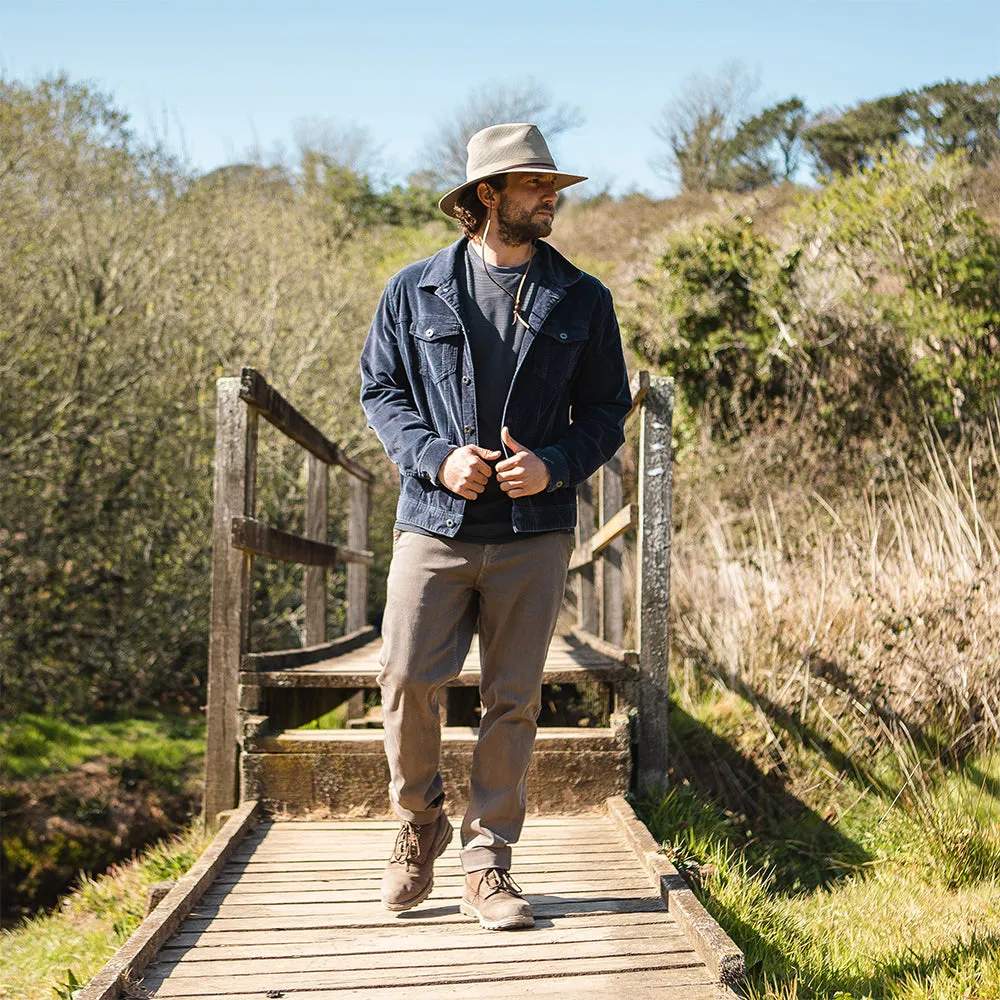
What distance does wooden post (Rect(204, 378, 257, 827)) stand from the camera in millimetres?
4156

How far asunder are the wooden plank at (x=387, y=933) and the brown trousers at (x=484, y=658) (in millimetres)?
183

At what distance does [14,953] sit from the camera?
189 inches

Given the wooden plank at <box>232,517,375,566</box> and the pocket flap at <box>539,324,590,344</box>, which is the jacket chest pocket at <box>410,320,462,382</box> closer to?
the pocket flap at <box>539,324,590,344</box>

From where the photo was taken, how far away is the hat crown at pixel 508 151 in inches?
108

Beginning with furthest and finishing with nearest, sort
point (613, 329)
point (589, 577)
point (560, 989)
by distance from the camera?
point (589, 577), point (613, 329), point (560, 989)

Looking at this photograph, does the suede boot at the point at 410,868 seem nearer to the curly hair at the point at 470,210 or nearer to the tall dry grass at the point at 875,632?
the curly hair at the point at 470,210

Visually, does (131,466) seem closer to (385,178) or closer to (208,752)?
(208,752)

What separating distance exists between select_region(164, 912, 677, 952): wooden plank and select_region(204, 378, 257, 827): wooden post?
4.46ft

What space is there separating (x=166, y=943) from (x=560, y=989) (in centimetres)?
103

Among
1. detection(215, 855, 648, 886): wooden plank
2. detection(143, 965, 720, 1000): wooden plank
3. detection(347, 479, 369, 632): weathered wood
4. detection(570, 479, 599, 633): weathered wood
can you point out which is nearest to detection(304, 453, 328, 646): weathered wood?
detection(347, 479, 369, 632): weathered wood

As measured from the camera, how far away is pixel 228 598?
4234 mm

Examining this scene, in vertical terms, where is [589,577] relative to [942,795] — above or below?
above

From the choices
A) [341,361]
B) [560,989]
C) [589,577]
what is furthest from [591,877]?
[341,361]

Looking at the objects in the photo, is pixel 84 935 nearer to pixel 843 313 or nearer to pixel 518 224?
pixel 518 224
